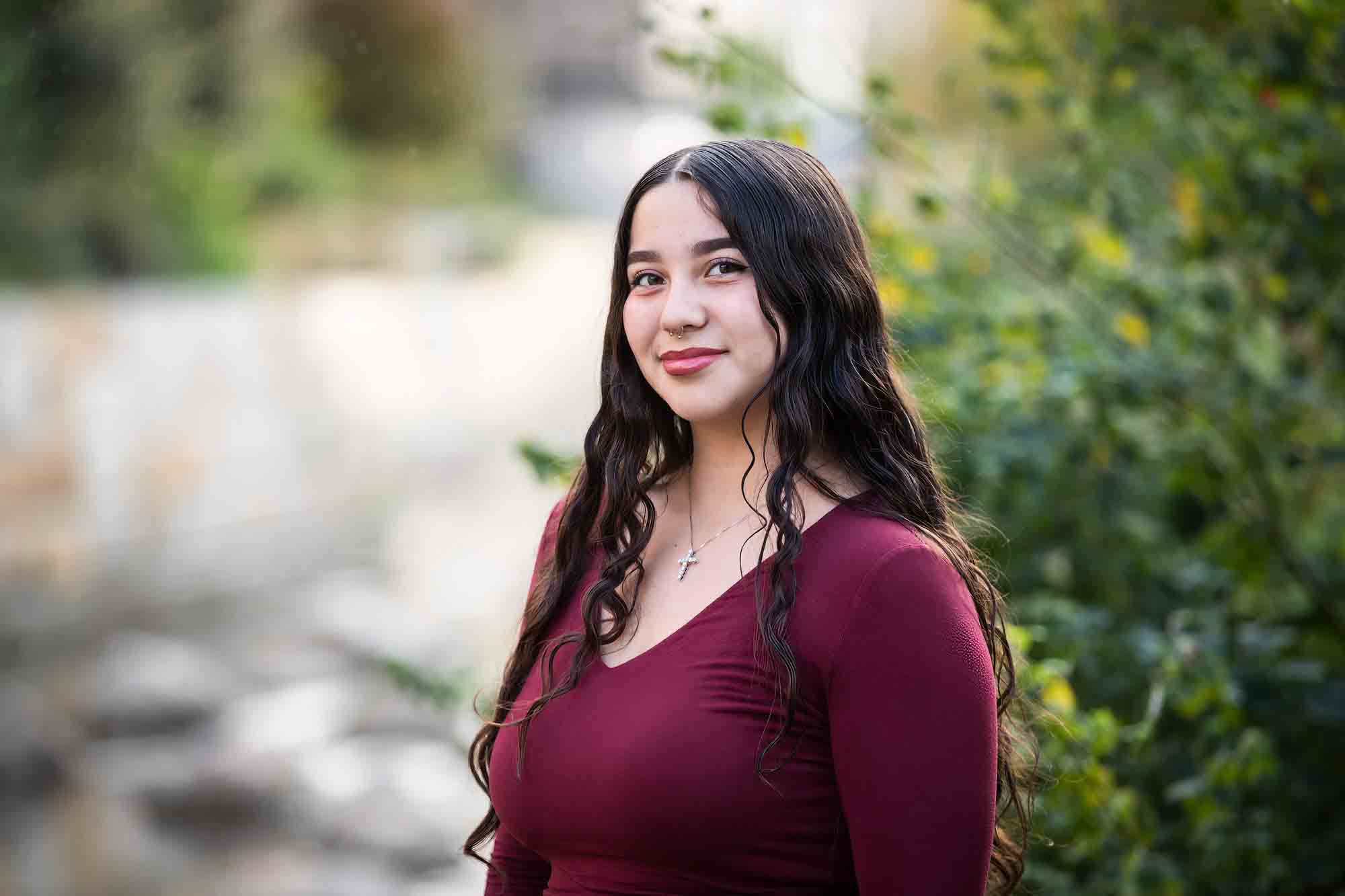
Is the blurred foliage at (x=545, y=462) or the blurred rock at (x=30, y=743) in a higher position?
the blurred foliage at (x=545, y=462)

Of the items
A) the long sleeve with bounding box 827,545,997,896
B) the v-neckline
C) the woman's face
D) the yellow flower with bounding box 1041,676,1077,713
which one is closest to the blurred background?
the yellow flower with bounding box 1041,676,1077,713

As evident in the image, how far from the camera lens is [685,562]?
1.47 m

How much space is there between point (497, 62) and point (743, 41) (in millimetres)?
11207

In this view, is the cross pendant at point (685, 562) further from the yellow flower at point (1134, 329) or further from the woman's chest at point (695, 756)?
the yellow flower at point (1134, 329)

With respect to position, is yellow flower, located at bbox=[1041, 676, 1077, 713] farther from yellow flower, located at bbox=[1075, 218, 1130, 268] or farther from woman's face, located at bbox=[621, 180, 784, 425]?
yellow flower, located at bbox=[1075, 218, 1130, 268]

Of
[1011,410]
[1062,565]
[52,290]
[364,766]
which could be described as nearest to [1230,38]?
[1011,410]

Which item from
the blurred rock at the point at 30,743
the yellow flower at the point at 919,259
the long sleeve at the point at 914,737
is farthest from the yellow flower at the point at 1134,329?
the blurred rock at the point at 30,743

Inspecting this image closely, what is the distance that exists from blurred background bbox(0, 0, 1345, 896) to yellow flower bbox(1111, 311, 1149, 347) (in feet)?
0.03

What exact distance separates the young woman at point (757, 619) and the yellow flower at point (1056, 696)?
29 cm

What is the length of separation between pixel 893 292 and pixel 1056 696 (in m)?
1.14

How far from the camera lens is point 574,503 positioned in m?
1.62

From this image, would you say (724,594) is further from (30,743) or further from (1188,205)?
(30,743)

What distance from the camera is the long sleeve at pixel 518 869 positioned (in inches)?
62.1

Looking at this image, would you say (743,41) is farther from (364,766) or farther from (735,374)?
(364,766)
